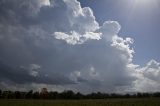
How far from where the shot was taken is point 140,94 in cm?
17462

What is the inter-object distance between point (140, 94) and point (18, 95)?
80304mm

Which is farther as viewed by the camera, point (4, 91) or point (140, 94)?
point (4, 91)

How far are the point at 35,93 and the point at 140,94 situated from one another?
69437 mm

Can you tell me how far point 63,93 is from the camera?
182375mm

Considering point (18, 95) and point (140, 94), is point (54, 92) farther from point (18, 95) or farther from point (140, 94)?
point (140, 94)

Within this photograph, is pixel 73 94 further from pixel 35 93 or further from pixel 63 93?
pixel 35 93

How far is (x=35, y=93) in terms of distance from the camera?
597 ft

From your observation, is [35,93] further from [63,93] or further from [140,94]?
[140,94]

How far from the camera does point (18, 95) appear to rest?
7092 inches

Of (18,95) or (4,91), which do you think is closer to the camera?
(18,95)

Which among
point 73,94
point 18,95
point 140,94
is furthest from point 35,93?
point 140,94

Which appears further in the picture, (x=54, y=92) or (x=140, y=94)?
(x=54, y=92)

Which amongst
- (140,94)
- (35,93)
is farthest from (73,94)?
(140,94)

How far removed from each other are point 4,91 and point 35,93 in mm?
26432
